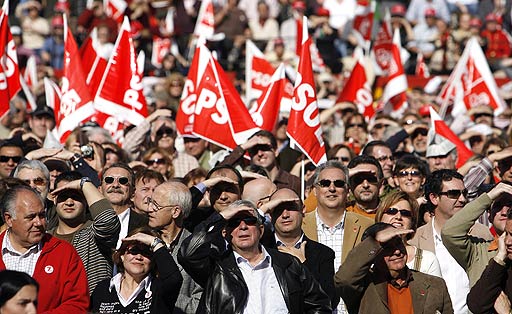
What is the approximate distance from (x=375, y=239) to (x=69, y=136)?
231 inches

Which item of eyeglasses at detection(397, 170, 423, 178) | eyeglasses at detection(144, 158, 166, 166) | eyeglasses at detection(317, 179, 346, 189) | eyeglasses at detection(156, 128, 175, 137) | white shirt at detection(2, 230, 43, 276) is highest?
eyeglasses at detection(317, 179, 346, 189)

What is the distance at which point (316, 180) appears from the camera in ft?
35.2

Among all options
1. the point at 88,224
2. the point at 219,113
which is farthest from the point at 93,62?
the point at 88,224

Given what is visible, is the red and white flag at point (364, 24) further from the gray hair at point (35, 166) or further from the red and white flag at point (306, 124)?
the gray hair at point (35, 166)

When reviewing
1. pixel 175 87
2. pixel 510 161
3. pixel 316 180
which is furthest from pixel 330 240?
pixel 175 87

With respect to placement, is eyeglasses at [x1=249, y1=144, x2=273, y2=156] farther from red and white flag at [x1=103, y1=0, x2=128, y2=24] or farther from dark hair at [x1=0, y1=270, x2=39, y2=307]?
red and white flag at [x1=103, y1=0, x2=128, y2=24]

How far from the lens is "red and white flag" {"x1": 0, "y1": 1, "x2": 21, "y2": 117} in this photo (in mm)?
14305

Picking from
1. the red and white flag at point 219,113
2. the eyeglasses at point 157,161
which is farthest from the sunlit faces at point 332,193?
the red and white flag at point 219,113

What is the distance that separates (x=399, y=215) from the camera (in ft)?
33.2

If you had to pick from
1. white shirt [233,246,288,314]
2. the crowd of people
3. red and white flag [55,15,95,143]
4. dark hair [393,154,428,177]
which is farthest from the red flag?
white shirt [233,246,288,314]

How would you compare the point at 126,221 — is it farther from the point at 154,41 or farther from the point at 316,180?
the point at 154,41

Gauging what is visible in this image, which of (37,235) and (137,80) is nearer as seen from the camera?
(37,235)

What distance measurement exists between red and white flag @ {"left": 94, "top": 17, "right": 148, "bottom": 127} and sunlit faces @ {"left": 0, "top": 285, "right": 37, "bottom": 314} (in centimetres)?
807

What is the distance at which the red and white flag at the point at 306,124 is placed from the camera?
1305 centimetres
